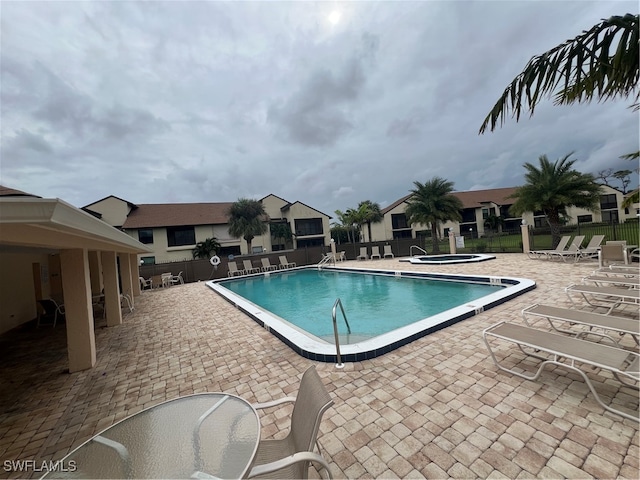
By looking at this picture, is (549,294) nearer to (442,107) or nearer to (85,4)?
(85,4)

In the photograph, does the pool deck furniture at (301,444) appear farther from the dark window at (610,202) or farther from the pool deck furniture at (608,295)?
the dark window at (610,202)

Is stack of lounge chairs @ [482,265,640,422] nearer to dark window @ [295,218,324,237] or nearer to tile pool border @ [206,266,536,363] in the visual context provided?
tile pool border @ [206,266,536,363]

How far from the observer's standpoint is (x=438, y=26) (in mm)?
8516

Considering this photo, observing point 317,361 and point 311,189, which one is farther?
point 311,189

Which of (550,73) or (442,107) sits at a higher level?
(442,107)

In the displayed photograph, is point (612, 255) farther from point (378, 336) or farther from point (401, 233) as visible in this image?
point (401, 233)

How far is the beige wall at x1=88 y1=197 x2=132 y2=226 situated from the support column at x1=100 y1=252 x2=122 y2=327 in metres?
26.6

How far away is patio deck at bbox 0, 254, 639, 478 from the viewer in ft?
6.54

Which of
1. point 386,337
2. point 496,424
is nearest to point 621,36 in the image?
point 496,424

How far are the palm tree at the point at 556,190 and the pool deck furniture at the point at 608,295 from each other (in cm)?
1308

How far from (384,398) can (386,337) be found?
156 centimetres

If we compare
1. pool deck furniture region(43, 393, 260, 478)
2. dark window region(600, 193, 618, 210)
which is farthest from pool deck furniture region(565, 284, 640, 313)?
dark window region(600, 193, 618, 210)

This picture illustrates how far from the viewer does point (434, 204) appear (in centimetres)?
2220

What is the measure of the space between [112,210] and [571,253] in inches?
1497
